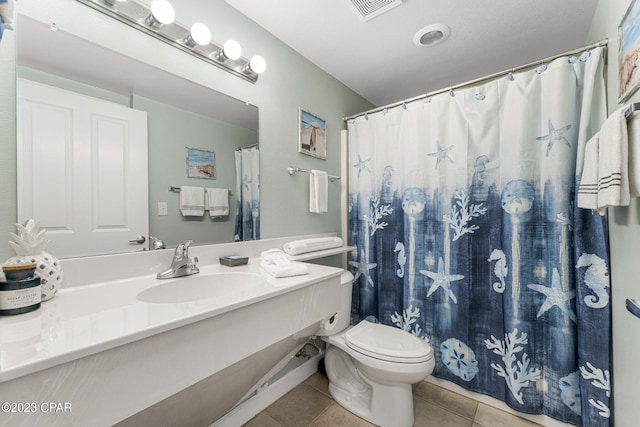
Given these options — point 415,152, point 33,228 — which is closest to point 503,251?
point 415,152

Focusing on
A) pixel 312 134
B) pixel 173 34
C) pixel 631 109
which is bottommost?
pixel 631 109

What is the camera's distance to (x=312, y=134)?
1828 mm

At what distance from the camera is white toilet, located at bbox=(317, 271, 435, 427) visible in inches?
50.7

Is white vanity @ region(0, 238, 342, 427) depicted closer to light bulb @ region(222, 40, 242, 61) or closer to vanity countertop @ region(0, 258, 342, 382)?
vanity countertop @ region(0, 258, 342, 382)

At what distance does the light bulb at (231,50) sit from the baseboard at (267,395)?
1802 mm

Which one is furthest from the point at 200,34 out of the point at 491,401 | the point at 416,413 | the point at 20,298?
the point at 491,401

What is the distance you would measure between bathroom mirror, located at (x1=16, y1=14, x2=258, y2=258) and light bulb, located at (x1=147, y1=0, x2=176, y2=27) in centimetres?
17

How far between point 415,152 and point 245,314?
1.49 meters

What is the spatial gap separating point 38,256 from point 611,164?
1.86 metres

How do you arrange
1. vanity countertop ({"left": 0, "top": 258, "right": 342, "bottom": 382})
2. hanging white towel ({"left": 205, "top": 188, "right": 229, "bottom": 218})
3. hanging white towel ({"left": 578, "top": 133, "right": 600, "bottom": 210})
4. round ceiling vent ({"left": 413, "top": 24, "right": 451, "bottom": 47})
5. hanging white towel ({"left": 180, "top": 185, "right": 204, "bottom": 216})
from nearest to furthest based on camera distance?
vanity countertop ({"left": 0, "top": 258, "right": 342, "bottom": 382})
hanging white towel ({"left": 578, "top": 133, "right": 600, "bottom": 210})
hanging white towel ({"left": 180, "top": 185, "right": 204, "bottom": 216})
hanging white towel ({"left": 205, "top": 188, "right": 229, "bottom": 218})
round ceiling vent ({"left": 413, "top": 24, "right": 451, "bottom": 47})

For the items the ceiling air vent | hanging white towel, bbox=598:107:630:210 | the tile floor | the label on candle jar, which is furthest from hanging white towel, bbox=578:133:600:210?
the label on candle jar

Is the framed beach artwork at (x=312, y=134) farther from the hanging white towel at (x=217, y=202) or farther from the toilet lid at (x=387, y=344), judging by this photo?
the toilet lid at (x=387, y=344)

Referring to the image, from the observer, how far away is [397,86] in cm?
215

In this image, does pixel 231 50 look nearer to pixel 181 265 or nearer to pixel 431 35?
pixel 181 265
